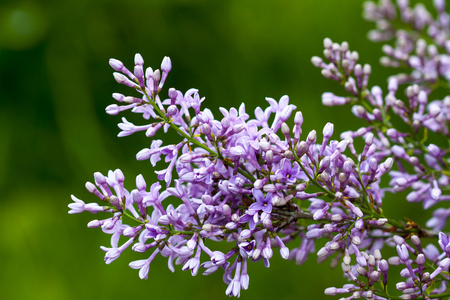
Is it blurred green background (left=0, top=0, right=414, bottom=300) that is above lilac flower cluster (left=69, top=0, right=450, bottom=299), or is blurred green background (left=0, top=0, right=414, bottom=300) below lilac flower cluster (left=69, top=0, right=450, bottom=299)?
above

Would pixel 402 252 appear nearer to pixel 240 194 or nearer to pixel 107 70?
pixel 240 194

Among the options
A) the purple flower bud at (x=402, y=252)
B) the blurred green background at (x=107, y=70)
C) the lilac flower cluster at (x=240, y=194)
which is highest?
the blurred green background at (x=107, y=70)

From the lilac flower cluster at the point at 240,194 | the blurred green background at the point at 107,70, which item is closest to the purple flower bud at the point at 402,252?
the lilac flower cluster at the point at 240,194

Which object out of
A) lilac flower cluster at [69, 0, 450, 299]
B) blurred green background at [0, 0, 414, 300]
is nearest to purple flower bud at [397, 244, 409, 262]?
lilac flower cluster at [69, 0, 450, 299]

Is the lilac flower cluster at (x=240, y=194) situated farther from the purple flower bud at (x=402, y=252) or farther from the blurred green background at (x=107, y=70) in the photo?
the blurred green background at (x=107, y=70)

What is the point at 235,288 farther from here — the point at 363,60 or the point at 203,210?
the point at 363,60

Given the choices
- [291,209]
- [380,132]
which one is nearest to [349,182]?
[291,209]

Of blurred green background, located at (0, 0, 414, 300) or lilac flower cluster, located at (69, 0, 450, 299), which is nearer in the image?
lilac flower cluster, located at (69, 0, 450, 299)

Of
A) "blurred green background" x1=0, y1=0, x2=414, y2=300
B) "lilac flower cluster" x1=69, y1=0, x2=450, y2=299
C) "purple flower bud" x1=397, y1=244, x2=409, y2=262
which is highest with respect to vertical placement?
"blurred green background" x1=0, y1=0, x2=414, y2=300

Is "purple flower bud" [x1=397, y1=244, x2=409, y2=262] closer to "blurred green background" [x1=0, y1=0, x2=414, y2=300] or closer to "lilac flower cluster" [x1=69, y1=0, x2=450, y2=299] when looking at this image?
"lilac flower cluster" [x1=69, y1=0, x2=450, y2=299]
